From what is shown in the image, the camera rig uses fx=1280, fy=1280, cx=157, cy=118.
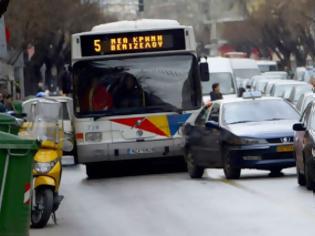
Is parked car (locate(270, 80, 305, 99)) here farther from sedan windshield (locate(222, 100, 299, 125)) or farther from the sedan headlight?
the sedan headlight

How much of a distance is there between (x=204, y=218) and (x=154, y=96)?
10097 mm

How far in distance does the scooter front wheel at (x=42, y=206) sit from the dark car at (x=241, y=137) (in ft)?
23.5

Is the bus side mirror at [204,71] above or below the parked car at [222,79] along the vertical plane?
above

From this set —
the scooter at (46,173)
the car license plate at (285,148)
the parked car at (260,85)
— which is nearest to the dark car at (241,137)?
the car license plate at (285,148)

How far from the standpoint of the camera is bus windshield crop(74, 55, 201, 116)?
25625mm

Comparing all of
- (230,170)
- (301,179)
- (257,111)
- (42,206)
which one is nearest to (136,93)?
(257,111)

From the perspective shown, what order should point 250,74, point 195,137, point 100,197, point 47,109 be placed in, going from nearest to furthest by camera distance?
point 47,109 < point 100,197 < point 195,137 < point 250,74

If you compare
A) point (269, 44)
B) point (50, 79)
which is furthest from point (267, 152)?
point (269, 44)

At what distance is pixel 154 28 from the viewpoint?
1024 inches

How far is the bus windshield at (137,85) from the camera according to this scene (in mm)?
25625

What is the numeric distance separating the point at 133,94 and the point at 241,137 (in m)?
4.28

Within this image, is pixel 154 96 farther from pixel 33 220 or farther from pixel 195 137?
pixel 33 220

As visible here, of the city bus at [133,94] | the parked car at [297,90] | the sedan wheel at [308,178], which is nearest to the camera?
the sedan wheel at [308,178]

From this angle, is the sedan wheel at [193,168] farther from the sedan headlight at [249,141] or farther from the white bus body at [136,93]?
the sedan headlight at [249,141]
